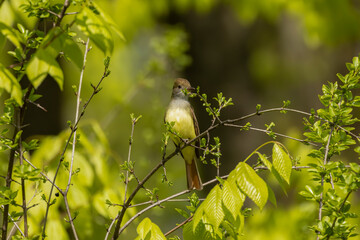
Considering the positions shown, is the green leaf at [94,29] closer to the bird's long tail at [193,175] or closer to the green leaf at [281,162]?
the green leaf at [281,162]

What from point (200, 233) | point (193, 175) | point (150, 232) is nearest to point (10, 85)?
point (150, 232)

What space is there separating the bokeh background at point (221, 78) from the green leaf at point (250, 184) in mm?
1370

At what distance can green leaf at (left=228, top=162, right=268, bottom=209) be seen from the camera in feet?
6.92

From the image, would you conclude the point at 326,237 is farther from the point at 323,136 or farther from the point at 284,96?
the point at 284,96

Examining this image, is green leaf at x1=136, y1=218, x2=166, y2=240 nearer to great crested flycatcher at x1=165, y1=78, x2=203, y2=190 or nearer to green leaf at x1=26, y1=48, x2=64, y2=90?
green leaf at x1=26, y1=48, x2=64, y2=90

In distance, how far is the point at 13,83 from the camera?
1856 millimetres

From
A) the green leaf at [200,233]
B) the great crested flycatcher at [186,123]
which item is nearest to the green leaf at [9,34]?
the green leaf at [200,233]

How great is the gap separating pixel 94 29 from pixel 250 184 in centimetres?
83

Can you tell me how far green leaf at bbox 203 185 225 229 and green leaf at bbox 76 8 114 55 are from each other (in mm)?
699

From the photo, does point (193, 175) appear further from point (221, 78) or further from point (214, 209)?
point (221, 78)

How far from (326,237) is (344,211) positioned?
0.44ft

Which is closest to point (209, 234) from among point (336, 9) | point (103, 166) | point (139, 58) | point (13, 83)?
point (13, 83)

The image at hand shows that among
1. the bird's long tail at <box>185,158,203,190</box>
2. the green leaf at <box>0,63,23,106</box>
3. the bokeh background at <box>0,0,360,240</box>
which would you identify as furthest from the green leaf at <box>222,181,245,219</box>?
the bird's long tail at <box>185,158,203,190</box>

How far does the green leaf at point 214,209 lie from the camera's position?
2.13 metres
